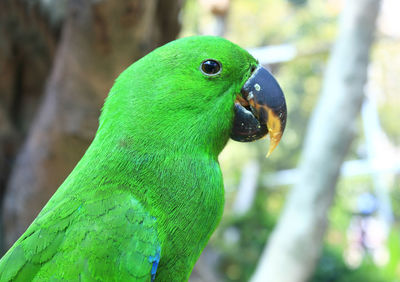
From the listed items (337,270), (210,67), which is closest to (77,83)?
(210,67)

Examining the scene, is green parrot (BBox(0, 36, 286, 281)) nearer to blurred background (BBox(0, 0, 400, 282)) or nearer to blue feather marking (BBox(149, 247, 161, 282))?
blue feather marking (BBox(149, 247, 161, 282))

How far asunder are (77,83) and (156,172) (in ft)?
5.68

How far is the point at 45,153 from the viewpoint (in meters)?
2.99

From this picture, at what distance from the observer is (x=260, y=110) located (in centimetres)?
154

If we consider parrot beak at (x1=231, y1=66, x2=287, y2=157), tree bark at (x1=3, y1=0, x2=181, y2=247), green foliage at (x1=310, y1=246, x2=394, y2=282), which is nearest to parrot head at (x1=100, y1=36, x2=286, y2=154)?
parrot beak at (x1=231, y1=66, x2=287, y2=157)

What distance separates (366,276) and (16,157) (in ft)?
23.8

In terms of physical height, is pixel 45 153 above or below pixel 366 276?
above

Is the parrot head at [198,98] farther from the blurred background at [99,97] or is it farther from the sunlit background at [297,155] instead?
the sunlit background at [297,155]

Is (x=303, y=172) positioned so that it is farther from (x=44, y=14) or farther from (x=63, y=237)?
(x=63, y=237)

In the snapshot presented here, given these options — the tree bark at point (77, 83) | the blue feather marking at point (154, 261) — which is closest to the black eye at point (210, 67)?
the blue feather marking at point (154, 261)

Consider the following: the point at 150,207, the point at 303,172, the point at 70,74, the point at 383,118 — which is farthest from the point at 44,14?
the point at 383,118

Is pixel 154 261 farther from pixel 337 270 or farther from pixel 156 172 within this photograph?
pixel 337 270

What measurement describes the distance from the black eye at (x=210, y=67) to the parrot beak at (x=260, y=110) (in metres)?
0.12

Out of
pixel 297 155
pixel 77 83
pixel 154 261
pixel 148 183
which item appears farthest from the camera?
pixel 297 155
